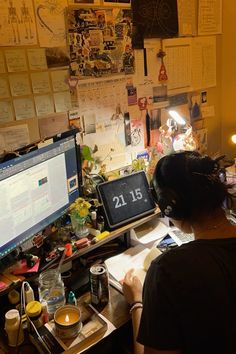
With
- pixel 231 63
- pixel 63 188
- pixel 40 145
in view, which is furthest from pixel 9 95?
pixel 231 63

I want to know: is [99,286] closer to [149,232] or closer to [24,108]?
[149,232]

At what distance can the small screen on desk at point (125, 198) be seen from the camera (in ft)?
5.23

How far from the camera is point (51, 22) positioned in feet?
4.70

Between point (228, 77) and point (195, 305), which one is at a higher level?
point (228, 77)

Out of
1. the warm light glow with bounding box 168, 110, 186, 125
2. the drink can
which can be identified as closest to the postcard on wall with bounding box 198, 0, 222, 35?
the warm light glow with bounding box 168, 110, 186, 125

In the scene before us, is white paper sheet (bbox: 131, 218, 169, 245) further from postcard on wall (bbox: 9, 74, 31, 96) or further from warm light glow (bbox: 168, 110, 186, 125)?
postcard on wall (bbox: 9, 74, 31, 96)

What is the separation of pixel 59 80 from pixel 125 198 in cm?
58

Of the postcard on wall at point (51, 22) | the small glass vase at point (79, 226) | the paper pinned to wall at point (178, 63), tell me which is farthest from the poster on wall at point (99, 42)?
the small glass vase at point (79, 226)

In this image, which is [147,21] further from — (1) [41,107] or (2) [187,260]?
(2) [187,260]

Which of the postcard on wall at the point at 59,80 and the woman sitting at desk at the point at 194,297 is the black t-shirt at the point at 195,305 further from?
the postcard on wall at the point at 59,80

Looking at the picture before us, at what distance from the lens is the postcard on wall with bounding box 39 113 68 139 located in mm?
1494

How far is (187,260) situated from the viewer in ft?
3.02

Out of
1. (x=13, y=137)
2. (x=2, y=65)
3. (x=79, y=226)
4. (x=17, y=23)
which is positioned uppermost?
(x=17, y=23)

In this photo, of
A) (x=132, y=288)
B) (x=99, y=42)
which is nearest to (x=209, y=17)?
(x=99, y=42)
